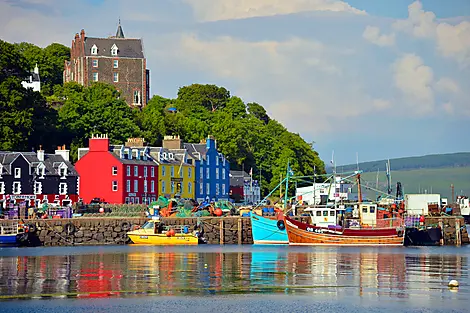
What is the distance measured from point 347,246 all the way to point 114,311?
44.4 metres

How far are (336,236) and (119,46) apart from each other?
8180 cm

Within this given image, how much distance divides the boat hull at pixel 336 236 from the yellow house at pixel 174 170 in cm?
3457

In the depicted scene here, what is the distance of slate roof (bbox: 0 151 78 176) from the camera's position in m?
97.5

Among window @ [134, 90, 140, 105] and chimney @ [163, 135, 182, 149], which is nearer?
chimney @ [163, 135, 182, 149]

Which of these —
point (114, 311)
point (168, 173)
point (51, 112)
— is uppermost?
point (51, 112)

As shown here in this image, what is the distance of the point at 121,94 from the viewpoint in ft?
500

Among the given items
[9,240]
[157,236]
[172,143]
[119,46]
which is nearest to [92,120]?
[172,143]

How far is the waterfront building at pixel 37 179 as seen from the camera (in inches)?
3834

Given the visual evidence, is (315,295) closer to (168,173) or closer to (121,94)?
(168,173)

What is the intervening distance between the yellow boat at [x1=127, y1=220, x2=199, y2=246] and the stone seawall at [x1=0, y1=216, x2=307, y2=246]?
6.36 ft

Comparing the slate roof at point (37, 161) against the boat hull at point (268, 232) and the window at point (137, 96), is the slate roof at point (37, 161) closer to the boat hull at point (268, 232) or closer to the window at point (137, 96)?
the boat hull at point (268, 232)

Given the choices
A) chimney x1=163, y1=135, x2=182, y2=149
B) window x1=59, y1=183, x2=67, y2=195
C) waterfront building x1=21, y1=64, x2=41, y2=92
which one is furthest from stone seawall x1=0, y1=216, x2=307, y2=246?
waterfront building x1=21, y1=64, x2=41, y2=92

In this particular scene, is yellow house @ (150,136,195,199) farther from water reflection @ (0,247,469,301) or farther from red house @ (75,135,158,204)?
water reflection @ (0,247,469,301)

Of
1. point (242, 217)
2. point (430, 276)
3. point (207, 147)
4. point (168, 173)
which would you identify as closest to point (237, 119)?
point (207, 147)
